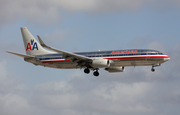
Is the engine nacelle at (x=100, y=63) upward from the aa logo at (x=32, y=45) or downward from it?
downward

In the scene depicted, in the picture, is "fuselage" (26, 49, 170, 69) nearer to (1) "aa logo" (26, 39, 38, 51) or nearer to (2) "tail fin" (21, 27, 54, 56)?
(2) "tail fin" (21, 27, 54, 56)

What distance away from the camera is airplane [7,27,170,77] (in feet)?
202

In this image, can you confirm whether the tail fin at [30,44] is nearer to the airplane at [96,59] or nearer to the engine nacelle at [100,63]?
the airplane at [96,59]

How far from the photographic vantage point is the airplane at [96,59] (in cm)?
6162

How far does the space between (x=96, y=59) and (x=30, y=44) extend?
1936cm

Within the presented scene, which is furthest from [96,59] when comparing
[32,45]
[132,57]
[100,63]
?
[32,45]

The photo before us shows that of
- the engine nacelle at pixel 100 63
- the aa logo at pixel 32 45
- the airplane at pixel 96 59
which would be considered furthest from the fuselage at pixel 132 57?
the aa logo at pixel 32 45

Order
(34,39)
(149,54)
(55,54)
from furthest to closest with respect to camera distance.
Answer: (34,39) < (55,54) < (149,54)

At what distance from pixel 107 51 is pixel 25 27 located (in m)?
23.7

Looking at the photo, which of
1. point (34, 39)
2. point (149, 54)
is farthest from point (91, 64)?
point (34, 39)

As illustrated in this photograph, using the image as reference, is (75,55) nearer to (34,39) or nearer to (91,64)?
(91,64)

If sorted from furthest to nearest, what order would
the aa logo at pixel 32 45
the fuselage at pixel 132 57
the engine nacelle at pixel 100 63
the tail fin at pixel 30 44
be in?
1. the aa logo at pixel 32 45
2. the tail fin at pixel 30 44
3. the engine nacelle at pixel 100 63
4. the fuselage at pixel 132 57

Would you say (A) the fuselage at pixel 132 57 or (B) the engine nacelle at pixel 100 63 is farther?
(B) the engine nacelle at pixel 100 63

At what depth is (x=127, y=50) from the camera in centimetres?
6322
